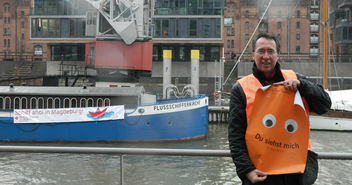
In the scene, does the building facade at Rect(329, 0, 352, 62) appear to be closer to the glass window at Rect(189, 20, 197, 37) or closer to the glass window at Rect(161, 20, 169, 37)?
the glass window at Rect(189, 20, 197, 37)

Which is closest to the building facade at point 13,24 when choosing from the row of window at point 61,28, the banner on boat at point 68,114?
the row of window at point 61,28

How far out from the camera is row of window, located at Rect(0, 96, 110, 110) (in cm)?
2284

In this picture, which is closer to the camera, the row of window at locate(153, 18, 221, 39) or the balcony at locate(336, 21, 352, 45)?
the row of window at locate(153, 18, 221, 39)

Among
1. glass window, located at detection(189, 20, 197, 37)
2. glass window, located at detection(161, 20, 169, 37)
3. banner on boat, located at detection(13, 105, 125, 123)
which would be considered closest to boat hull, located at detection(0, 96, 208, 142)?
banner on boat, located at detection(13, 105, 125, 123)

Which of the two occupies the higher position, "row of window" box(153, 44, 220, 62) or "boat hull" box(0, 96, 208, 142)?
"row of window" box(153, 44, 220, 62)

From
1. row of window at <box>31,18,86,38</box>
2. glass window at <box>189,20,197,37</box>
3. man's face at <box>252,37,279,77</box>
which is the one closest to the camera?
man's face at <box>252,37,279,77</box>

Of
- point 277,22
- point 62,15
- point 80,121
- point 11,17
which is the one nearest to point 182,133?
point 80,121

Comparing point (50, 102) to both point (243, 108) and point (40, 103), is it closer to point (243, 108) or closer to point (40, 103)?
point (40, 103)

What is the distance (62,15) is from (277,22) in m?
46.5

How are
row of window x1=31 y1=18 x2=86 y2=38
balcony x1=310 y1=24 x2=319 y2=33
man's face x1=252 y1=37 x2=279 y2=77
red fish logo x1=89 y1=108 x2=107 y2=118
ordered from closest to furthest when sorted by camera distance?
man's face x1=252 y1=37 x2=279 y2=77, red fish logo x1=89 y1=108 x2=107 y2=118, row of window x1=31 y1=18 x2=86 y2=38, balcony x1=310 y1=24 x2=319 y2=33

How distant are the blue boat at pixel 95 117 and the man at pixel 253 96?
60.5ft

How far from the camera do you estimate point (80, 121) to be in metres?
21.8

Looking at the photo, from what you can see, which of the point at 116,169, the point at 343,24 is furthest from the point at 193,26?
the point at 116,169

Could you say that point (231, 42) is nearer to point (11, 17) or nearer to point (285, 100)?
point (11, 17)
